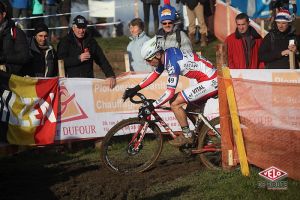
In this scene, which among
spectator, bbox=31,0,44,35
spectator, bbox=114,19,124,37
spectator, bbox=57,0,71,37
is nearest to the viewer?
spectator, bbox=31,0,44,35

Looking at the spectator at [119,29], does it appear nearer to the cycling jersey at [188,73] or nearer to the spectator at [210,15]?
the spectator at [210,15]

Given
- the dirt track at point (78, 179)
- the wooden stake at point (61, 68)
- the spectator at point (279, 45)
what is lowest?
the dirt track at point (78, 179)

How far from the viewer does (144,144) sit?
32.3ft

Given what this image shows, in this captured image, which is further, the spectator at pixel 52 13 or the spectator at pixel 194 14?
the spectator at pixel 52 13

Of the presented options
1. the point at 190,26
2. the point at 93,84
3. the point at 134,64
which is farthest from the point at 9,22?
the point at 190,26

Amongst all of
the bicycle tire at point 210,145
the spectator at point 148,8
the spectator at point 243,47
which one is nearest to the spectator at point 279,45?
the spectator at point 243,47

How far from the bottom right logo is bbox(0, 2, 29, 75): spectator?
15.3 feet

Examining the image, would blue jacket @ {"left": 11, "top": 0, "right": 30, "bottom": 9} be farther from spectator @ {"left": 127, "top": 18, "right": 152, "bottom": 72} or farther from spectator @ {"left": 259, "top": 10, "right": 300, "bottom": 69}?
spectator @ {"left": 259, "top": 10, "right": 300, "bottom": 69}

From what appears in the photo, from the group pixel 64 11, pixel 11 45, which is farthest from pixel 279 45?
pixel 64 11

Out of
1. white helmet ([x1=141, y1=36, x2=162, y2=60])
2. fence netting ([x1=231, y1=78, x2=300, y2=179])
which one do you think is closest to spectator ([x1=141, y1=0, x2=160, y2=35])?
white helmet ([x1=141, y1=36, x2=162, y2=60])

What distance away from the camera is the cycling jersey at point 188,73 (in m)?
9.48

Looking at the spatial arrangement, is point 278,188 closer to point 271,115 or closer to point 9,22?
point 271,115

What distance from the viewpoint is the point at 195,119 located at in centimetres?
989

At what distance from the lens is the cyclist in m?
9.48
